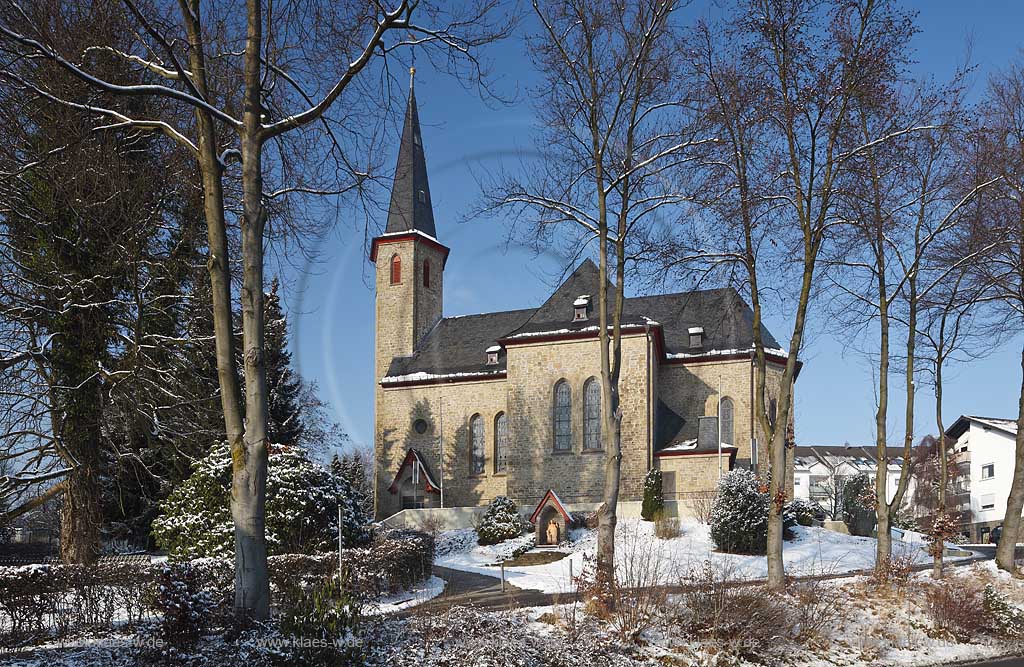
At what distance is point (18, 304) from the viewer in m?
14.2

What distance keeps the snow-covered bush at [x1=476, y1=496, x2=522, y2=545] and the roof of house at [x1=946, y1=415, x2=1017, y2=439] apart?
1598 inches

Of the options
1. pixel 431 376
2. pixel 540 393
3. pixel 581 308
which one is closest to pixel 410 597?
pixel 540 393

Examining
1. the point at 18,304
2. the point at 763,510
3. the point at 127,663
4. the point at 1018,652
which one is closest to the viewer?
the point at 127,663

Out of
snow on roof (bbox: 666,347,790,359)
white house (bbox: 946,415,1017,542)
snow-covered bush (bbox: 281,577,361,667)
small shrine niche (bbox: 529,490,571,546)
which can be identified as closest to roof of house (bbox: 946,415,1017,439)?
white house (bbox: 946,415,1017,542)

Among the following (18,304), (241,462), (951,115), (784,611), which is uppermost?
(951,115)

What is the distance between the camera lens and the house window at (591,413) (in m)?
38.0

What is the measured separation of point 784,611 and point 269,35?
9792 mm

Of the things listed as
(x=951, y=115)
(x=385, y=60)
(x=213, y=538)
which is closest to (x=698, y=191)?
(x=951, y=115)

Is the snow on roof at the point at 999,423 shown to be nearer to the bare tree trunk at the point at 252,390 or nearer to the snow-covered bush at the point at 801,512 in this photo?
the snow-covered bush at the point at 801,512

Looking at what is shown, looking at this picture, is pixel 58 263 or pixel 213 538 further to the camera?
pixel 213 538

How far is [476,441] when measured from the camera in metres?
43.7

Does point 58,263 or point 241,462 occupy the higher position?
point 58,263

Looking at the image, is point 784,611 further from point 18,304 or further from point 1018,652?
point 18,304

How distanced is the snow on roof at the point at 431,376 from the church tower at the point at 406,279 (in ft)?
4.79
